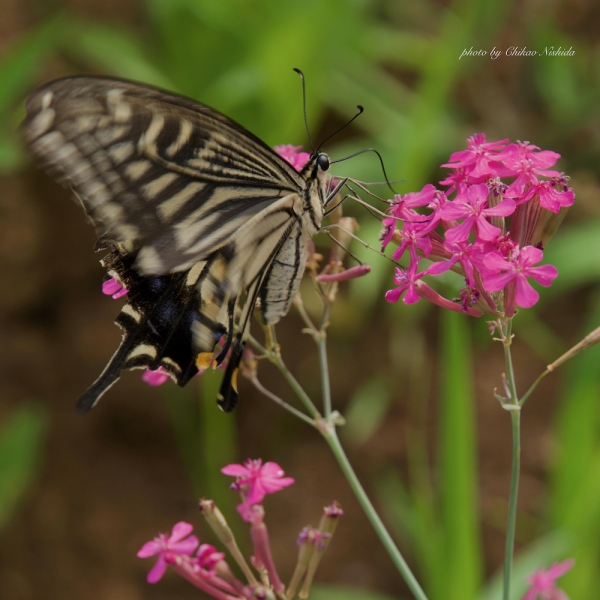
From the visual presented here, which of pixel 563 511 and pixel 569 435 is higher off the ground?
pixel 569 435

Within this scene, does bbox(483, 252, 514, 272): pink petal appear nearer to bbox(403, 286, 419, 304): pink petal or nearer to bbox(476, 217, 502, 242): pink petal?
bbox(476, 217, 502, 242): pink petal

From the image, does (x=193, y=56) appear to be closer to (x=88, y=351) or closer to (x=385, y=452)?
(x=88, y=351)

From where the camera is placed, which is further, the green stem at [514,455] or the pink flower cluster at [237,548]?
the pink flower cluster at [237,548]

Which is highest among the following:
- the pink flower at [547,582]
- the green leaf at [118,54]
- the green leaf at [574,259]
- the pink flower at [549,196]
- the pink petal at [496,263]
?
the green leaf at [118,54]

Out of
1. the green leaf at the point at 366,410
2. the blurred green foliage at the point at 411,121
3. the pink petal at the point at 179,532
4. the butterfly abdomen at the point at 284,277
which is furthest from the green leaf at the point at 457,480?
the green leaf at the point at 366,410

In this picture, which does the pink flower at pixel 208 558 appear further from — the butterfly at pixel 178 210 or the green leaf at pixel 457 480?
the green leaf at pixel 457 480

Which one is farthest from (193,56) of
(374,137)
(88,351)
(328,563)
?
(328,563)

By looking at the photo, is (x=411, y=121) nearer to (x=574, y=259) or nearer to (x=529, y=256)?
(x=574, y=259)
